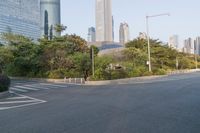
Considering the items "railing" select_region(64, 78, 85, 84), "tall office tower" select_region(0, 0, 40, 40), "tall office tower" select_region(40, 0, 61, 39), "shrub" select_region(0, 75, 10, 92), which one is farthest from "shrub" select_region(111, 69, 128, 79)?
"tall office tower" select_region(40, 0, 61, 39)

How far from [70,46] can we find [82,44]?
6988 millimetres

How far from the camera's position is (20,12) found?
9988 centimetres

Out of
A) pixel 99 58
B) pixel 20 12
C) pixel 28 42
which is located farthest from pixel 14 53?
pixel 20 12

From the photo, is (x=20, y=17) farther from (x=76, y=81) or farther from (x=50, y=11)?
(x=76, y=81)

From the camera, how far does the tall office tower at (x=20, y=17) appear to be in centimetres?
9200

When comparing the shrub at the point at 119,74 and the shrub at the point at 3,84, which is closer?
the shrub at the point at 3,84

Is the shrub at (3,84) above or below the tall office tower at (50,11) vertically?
below

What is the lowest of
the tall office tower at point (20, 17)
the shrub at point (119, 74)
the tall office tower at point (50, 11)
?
the shrub at point (119, 74)

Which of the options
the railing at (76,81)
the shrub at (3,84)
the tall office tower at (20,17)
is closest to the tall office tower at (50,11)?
the tall office tower at (20,17)

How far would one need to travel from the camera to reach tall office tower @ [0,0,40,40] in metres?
92.0

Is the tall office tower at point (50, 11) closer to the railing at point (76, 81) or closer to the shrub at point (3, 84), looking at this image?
the railing at point (76, 81)

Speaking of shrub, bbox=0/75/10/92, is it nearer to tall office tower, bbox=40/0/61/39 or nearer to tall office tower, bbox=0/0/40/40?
tall office tower, bbox=0/0/40/40

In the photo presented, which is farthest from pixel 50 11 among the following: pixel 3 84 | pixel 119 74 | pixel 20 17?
pixel 3 84

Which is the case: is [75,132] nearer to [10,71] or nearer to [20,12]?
[10,71]
